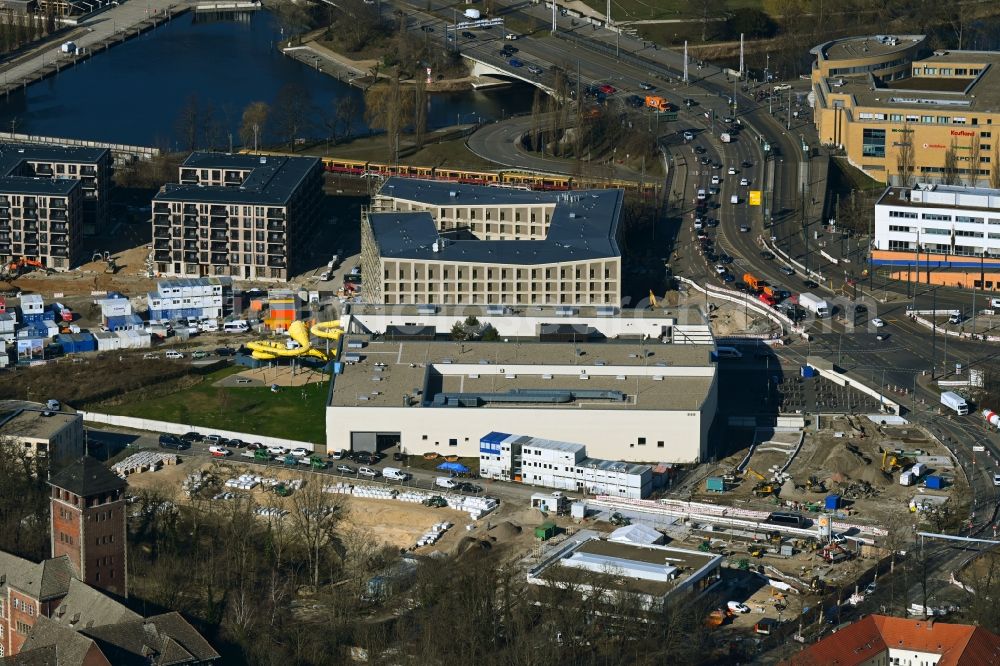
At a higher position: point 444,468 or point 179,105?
point 179,105

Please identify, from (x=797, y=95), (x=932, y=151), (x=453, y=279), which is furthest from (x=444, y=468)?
(x=797, y=95)

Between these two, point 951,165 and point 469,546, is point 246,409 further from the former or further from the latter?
point 951,165

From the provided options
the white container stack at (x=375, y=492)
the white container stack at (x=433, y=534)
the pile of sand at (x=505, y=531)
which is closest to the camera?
the pile of sand at (x=505, y=531)

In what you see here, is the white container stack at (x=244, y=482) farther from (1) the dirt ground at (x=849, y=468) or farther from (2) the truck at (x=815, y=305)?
(2) the truck at (x=815, y=305)

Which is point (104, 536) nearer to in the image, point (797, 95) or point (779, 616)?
point (779, 616)

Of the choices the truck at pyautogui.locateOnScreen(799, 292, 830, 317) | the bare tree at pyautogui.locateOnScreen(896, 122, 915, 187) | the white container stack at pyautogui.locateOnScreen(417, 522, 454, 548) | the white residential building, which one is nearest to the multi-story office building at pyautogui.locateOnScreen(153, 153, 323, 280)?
the truck at pyautogui.locateOnScreen(799, 292, 830, 317)

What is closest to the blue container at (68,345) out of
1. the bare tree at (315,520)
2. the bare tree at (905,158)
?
the bare tree at (315,520)
